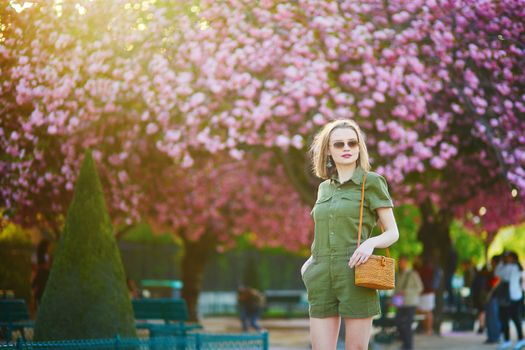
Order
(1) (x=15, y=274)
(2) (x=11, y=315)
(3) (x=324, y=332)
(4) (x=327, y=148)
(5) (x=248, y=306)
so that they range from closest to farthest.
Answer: (3) (x=324, y=332) → (4) (x=327, y=148) → (2) (x=11, y=315) → (1) (x=15, y=274) → (5) (x=248, y=306)

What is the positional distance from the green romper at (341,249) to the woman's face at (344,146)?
108 millimetres

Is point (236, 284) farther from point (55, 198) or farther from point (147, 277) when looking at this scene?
point (55, 198)

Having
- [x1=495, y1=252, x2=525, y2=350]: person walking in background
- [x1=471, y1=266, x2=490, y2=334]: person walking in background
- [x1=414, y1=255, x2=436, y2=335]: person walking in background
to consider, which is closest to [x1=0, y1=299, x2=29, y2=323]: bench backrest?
[x1=495, y1=252, x2=525, y2=350]: person walking in background

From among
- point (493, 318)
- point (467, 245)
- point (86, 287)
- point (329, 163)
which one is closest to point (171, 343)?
point (86, 287)

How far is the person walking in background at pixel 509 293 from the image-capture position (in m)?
18.7

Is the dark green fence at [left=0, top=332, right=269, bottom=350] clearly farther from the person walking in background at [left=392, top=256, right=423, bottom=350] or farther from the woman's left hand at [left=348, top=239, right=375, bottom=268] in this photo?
the person walking in background at [left=392, top=256, right=423, bottom=350]

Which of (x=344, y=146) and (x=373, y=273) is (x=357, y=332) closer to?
(x=373, y=273)

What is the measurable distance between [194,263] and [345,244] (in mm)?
24832

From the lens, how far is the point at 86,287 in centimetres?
1140

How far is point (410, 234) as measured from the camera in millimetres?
40219

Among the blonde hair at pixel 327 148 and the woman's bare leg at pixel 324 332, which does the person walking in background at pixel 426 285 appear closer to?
the blonde hair at pixel 327 148

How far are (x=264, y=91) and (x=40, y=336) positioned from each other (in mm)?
6098

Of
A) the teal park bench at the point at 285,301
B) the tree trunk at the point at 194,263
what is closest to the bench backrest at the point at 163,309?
the tree trunk at the point at 194,263

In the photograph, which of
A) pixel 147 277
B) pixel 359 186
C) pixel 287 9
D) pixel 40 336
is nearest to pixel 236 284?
pixel 147 277
